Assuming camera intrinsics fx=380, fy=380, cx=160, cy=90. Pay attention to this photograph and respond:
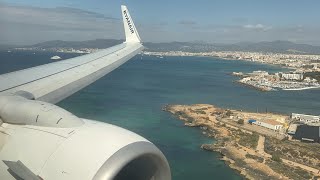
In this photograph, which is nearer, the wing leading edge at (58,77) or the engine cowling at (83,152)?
the engine cowling at (83,152)

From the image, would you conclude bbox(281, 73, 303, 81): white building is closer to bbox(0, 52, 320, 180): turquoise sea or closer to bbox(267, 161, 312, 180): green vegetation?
bbox(0, 52, 320, 180): turquoise sea

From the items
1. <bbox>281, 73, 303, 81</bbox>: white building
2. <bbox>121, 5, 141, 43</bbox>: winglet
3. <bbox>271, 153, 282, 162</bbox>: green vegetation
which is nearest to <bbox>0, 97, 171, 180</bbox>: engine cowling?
<bbox>121, 5, 141, 43</bbox>: winglet

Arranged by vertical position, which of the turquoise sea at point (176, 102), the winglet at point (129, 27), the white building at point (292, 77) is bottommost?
the turquoise sea at point (176, 102)

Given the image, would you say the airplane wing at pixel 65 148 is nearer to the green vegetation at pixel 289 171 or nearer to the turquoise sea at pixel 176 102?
the turquoise sea at pixel 176 102

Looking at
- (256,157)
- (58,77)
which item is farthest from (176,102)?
(58,77)

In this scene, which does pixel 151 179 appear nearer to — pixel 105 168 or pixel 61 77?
pixel 105 168

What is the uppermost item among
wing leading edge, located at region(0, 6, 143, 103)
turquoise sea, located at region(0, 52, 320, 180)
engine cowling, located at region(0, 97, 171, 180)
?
wing leading edge, located at region(0, 6, 143, 103)

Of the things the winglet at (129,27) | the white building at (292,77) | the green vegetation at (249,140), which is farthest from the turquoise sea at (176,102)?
the white building at (292,77)

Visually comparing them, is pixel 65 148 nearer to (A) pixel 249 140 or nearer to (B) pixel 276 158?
(B) pixel 276 158
